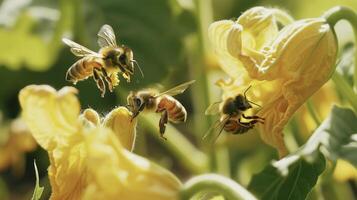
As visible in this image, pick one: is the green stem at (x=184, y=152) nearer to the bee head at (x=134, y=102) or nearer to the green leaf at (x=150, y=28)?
the green leaf at (x=150, y=28)

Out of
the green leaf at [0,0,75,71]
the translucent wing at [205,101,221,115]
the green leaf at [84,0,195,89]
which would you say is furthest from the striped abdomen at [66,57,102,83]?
the green leaf at [0,0,75,71]

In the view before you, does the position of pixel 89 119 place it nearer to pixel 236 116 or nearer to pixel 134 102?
pixel 134 102

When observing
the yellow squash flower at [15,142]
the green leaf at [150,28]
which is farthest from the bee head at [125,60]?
the yellow squash flower at [15,142]

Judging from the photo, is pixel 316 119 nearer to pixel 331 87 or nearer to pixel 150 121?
pixel 331 87

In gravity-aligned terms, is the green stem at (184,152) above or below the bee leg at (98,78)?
below

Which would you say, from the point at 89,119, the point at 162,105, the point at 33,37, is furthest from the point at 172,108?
the point at 33,37
